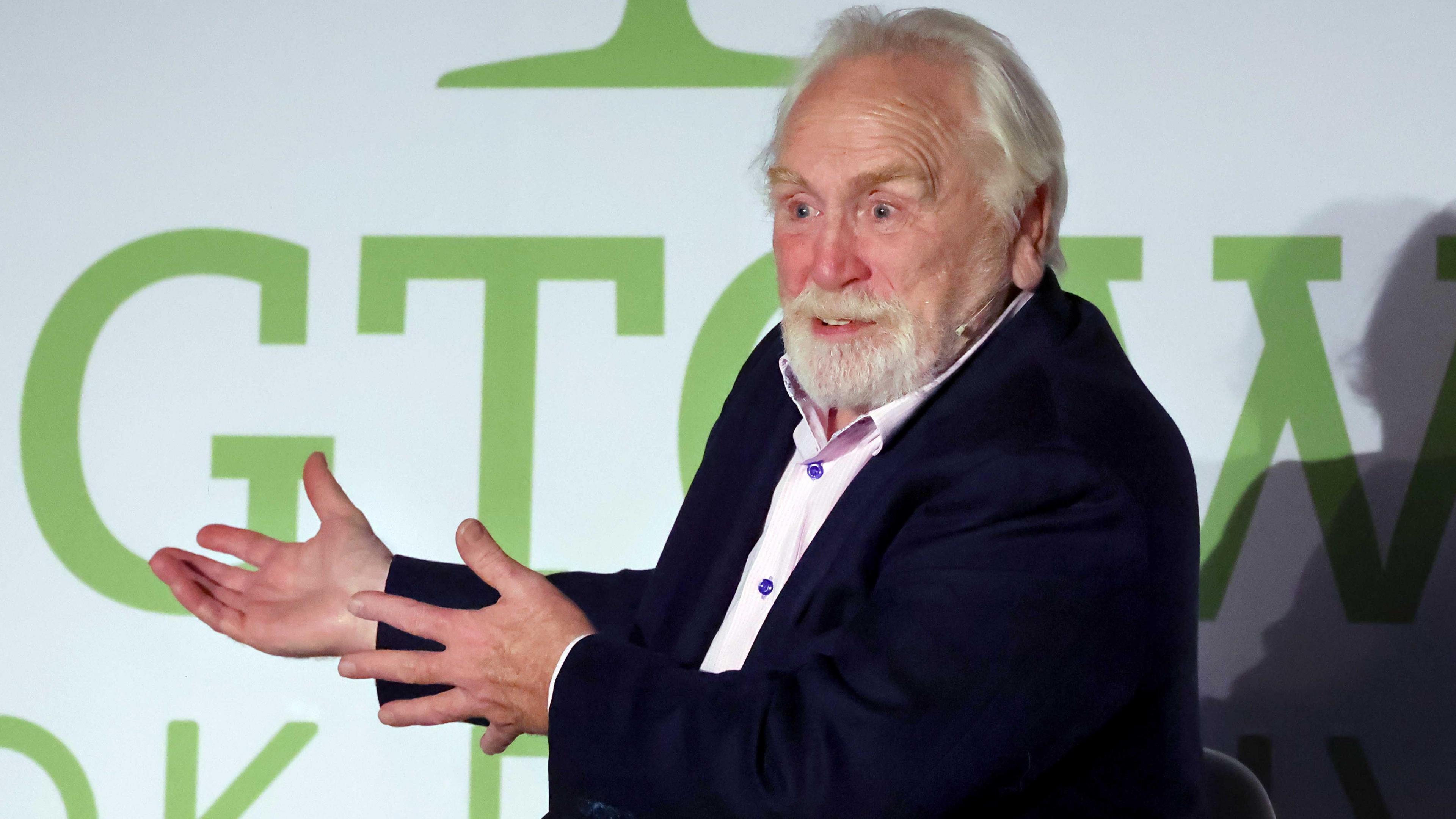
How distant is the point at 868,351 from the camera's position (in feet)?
4.43

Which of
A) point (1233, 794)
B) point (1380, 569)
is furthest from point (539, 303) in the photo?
point (1380, 569)

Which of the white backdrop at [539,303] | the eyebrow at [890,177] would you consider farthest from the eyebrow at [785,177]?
the white backdrop at [539,303]

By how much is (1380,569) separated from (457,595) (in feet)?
5.09

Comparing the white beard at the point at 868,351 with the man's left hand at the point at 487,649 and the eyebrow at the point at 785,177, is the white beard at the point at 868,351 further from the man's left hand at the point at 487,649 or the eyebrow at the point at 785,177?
the man's left hand at the point at 487,649

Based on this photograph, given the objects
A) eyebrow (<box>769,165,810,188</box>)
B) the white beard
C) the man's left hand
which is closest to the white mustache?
the white beard

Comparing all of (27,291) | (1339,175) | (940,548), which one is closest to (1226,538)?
(1339,175)

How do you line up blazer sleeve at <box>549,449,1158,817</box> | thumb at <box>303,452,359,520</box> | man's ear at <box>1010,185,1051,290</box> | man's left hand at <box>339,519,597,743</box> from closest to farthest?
blazer sleeve at <box>549,449,1158,817</box>, man's left hand at <box>339,519,597,743</box>, man's ear at <box>1010,185,1051,290</box>, thumb at <box>303,452,359,520</box>

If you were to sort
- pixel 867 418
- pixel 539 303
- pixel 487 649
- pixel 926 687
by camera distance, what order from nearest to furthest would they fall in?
pixel 926 687
pixel 487 649
pixel 867 418
pixel 539 303

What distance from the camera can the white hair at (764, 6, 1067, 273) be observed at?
1.36m

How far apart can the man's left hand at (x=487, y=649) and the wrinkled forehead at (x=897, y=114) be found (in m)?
0.54

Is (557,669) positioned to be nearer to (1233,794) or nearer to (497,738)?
(497,738)

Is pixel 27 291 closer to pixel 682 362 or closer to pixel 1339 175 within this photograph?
pixel 682 362

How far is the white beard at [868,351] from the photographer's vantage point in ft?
4.43

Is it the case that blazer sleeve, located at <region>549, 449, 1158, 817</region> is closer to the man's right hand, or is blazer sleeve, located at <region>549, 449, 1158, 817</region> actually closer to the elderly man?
the elderly man
